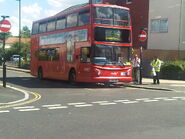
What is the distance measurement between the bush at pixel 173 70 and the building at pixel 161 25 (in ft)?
7.41

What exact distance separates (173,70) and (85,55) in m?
8.78

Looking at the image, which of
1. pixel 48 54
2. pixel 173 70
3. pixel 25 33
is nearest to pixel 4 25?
pixel 48 54

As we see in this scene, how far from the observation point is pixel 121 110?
10.3 meters

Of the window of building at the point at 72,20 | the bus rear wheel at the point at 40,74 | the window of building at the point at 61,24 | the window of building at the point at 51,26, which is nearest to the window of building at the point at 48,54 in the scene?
the bus rear wheel at the point at 40,74

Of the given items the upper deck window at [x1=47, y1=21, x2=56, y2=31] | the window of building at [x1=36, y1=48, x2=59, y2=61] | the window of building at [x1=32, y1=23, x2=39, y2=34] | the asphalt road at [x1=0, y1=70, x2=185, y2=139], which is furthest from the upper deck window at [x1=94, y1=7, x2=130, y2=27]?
the window of building at [x1=32, y1=23, x2=39, y2=34]

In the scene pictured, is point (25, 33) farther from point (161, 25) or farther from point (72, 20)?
point (72, 20)

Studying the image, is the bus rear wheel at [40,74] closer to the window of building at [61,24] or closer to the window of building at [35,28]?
the window of building at [35,28]

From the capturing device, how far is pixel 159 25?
32281mm

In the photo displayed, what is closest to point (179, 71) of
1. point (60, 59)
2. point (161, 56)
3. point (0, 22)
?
point (161, 56)

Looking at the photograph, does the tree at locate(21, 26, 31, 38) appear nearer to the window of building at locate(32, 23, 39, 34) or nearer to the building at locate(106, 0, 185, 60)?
the building at locate(106, 0, 185, 60)

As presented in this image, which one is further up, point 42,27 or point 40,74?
point 42,27

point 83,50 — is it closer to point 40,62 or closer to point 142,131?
point 40,62

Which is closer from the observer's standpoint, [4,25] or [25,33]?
[4,25]

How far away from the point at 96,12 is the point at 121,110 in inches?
321
